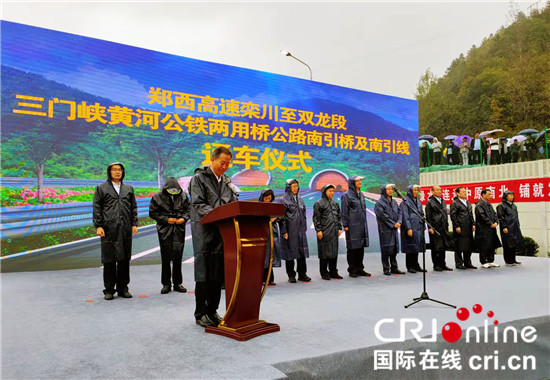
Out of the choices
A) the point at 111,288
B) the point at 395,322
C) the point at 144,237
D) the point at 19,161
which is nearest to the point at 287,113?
the point at 144,237

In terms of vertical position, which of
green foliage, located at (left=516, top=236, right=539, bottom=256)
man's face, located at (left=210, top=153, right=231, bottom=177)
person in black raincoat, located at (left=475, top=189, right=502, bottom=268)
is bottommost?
green foliage, located at (left=516, top=236, right=539, bottom=256)

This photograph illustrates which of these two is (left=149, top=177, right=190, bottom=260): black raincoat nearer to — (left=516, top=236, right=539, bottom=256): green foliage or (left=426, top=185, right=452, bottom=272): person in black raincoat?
(left=426, top=185, right=452, bottom=272): person in black raincoat

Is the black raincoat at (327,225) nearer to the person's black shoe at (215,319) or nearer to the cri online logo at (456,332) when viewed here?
the cri online logo at (456,332)

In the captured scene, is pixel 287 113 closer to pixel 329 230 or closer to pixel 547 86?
pixel 329 230

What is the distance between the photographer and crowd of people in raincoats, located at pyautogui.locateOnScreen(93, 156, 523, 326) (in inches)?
129

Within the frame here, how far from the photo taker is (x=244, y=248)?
9.62 feet

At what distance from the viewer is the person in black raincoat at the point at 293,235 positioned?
5.99m

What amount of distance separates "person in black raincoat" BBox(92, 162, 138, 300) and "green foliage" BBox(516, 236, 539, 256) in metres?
10.6

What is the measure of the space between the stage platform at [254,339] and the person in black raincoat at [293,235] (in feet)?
1.07

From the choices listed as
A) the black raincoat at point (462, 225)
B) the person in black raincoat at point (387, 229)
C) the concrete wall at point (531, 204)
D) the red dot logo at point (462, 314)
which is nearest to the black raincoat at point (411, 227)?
the person in black raincoat at point (387, 229)

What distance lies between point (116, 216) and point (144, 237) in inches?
142

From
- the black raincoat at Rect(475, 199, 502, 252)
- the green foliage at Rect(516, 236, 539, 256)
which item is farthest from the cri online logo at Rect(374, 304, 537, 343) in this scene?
the green foliage at Rect(516, 236, 539, 256)

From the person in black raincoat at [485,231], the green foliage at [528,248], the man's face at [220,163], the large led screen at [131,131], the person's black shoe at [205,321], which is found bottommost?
the green foliage at [528,248]

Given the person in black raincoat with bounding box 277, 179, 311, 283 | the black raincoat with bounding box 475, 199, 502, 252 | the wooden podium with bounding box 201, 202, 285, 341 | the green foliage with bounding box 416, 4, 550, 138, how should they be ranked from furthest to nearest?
1. the green foliage with bounding box 416, 4, 550, 138
2. the black raincoat with bounding box 475, 199, 502, 252
3. the person in black raincoat with bounding box 277, 179, 311, 283
4. the wooden podium with bounding box 201, 202, 285, 341
